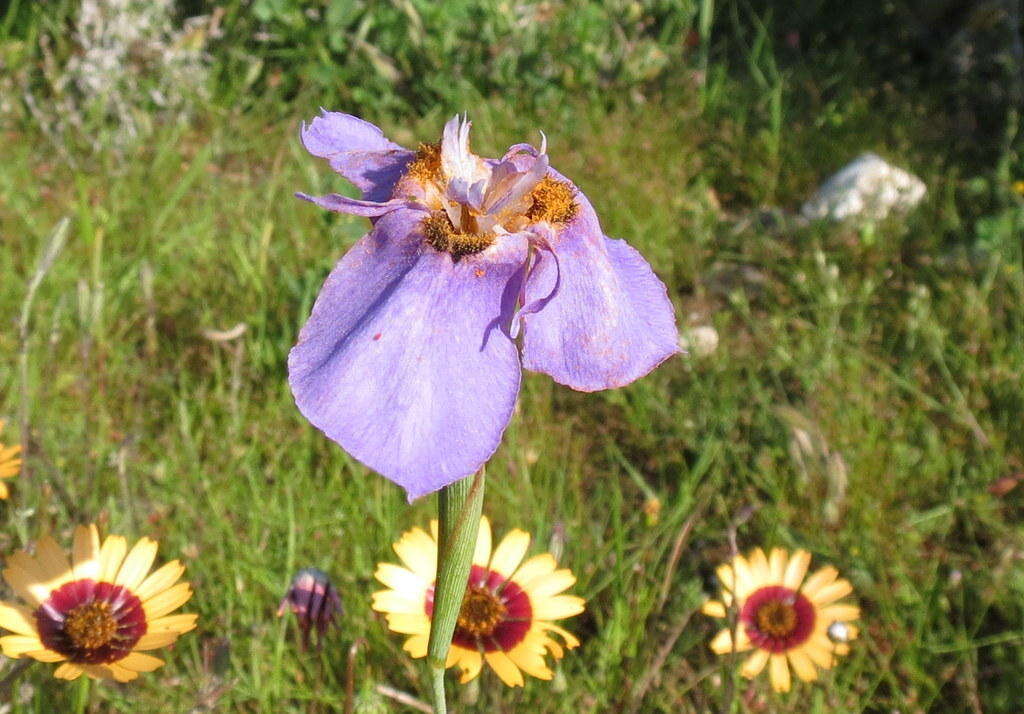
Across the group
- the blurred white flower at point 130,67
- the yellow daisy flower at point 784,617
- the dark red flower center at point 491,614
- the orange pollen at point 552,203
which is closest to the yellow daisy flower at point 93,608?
the dark red flower center at point 491,614

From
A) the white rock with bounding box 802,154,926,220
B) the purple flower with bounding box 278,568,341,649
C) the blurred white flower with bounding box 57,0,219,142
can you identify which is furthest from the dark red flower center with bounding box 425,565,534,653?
the blurred white flower with bounding box 57,0,219,142

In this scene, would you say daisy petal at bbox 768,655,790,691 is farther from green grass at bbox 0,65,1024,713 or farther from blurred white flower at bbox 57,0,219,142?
blurred white flower at bbox 57,0,219,142

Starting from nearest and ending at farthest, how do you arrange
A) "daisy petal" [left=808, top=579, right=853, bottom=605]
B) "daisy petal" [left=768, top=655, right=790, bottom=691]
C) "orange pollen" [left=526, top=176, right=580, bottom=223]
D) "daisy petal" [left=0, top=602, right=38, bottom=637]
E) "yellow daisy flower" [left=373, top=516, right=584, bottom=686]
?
"orange pollen" [left=526, top=176, right=580, bottom=223], "daisy petal" [left=0, top=602, right=38, bottom=637], "yellow daisy flower" [left=373, top=516, right=584, bottom=686], "daisy petal" [left=768, top=655, right=790, bottom=691], "daisy petal" [left=808, top=579, right=853, bottom=605]

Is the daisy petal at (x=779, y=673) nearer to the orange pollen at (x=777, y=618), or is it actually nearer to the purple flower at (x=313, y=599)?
the orange pollen at (x=777, y=618)

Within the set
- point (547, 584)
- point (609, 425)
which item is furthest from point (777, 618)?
point (609, 425)

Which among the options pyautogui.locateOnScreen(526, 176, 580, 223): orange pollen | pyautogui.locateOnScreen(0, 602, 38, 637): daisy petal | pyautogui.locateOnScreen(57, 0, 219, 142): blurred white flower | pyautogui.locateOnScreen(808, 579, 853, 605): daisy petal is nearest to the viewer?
pyautogui.locateOnScreen(526, 176, 580, 223): orange pollen

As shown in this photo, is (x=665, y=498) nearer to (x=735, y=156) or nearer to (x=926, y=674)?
(x=926, y=674)
